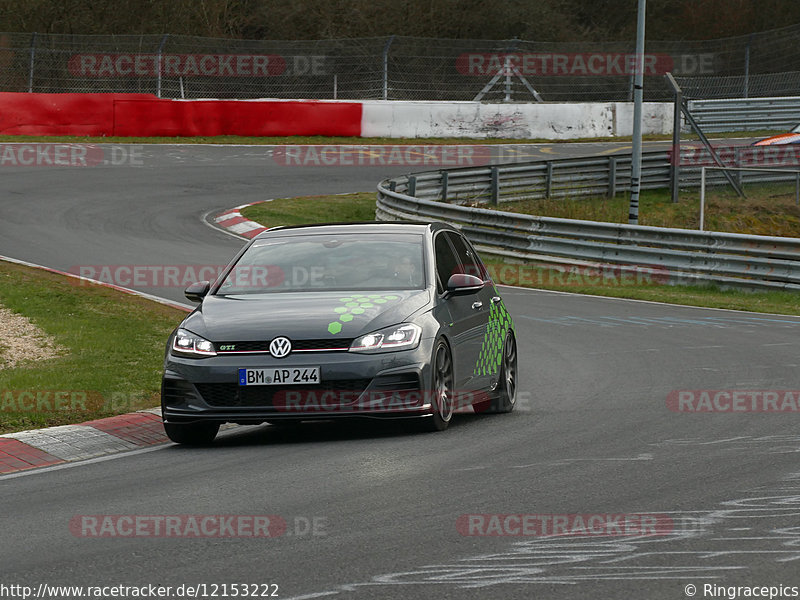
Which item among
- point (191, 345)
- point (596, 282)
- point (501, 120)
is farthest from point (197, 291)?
point (501, 120)

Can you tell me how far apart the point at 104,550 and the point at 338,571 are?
122cm

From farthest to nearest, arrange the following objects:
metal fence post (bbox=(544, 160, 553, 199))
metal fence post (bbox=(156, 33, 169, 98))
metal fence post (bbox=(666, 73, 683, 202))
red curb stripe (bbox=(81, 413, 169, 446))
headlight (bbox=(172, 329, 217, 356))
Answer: metal fence post (bbox=(156, 33, 169, 98))
metal fence post (bbox=(666, 73, 683, 202))
metal fence post (bbox=(544, 160, 553, 199))
red curb stripe (bbox=(81, 413, 169, 446))
headlight (bbox=(172, 329, 217, 356))

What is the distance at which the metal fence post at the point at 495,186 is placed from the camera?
29.0 metres

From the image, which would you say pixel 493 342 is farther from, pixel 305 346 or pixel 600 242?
pixel 600 242

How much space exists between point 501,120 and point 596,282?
2038 centimetres

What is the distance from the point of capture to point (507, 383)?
1079cm

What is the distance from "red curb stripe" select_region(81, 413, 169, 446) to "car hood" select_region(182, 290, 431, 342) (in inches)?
35.6

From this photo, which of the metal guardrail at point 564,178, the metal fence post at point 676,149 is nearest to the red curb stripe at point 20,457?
the metal guardrail at point 564,178

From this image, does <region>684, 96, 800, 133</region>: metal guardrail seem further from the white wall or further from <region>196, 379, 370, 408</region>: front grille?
<region>196, 379, 370, 408</region>: front grille

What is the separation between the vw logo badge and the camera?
29.3 feet

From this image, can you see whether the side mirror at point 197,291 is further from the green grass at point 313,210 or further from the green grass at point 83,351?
the green grass at point 313,210
